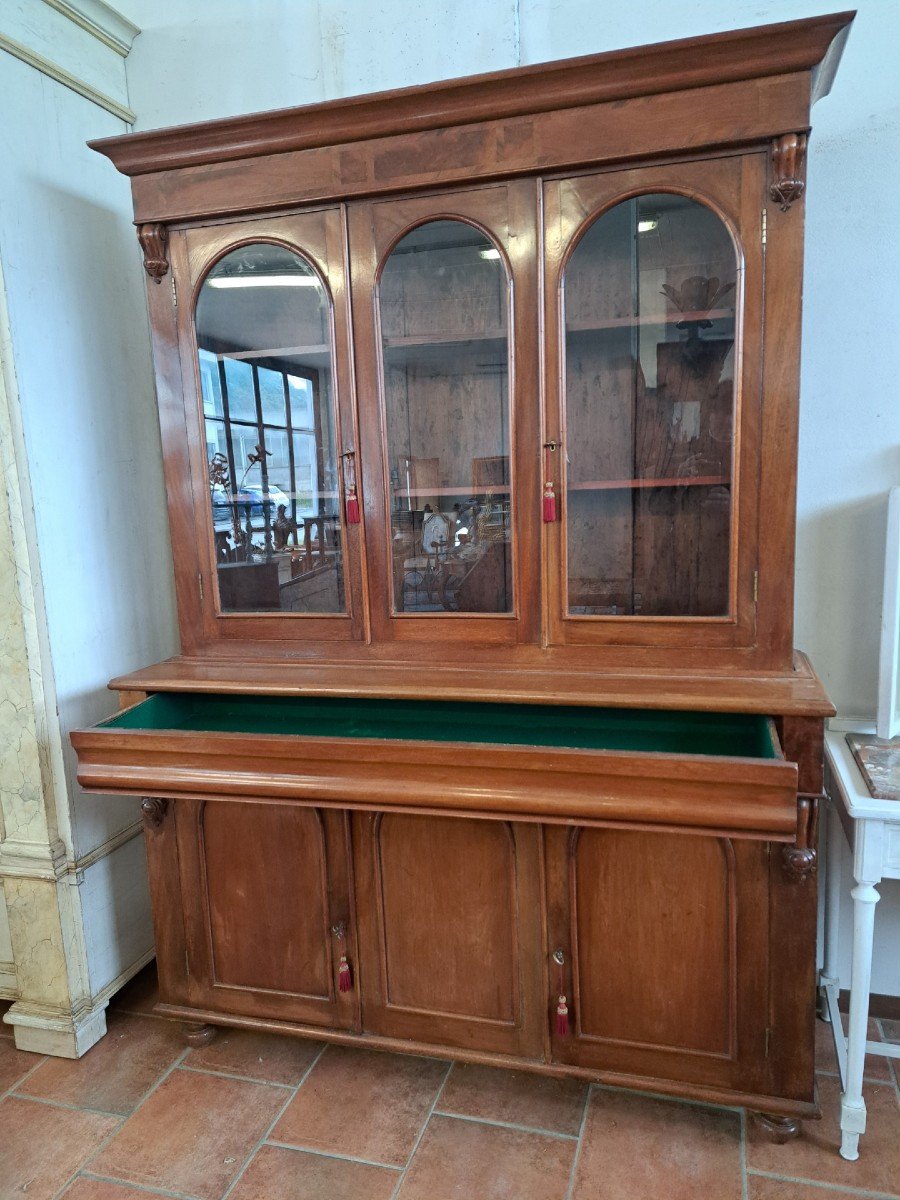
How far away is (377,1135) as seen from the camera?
5.53 feet

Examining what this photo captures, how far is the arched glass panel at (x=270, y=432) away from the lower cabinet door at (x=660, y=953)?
0.85 metres

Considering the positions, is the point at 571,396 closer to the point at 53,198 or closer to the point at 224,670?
the point at 224,670

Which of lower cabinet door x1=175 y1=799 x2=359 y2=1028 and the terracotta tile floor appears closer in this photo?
the terracotta tile floor

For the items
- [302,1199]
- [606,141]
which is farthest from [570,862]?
[606,141]

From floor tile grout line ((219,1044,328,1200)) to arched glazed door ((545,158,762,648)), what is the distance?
1238 millimetres

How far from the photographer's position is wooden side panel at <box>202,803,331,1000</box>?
5.83ft

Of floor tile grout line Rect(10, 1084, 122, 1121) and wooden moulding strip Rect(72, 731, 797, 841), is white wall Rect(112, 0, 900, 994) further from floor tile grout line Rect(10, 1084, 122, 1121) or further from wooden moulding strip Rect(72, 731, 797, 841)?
floor tile grout line Rect(10, 1084, 122, 1121)

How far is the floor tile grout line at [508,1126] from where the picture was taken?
65.6 inches

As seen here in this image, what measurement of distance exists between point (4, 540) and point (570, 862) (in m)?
1.52

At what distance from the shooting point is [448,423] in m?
1.81

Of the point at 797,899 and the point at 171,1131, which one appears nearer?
the point at 797,899

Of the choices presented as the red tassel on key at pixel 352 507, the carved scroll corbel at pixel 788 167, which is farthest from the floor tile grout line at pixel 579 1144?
the carved scroll corbel at pixel 788 167

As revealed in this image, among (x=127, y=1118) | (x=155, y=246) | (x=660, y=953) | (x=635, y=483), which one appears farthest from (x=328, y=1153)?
(x=155, y=246)

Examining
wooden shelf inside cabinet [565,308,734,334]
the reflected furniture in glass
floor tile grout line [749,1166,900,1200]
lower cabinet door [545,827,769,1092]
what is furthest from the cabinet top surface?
floor tile grout line [749,1166,900,1200]
